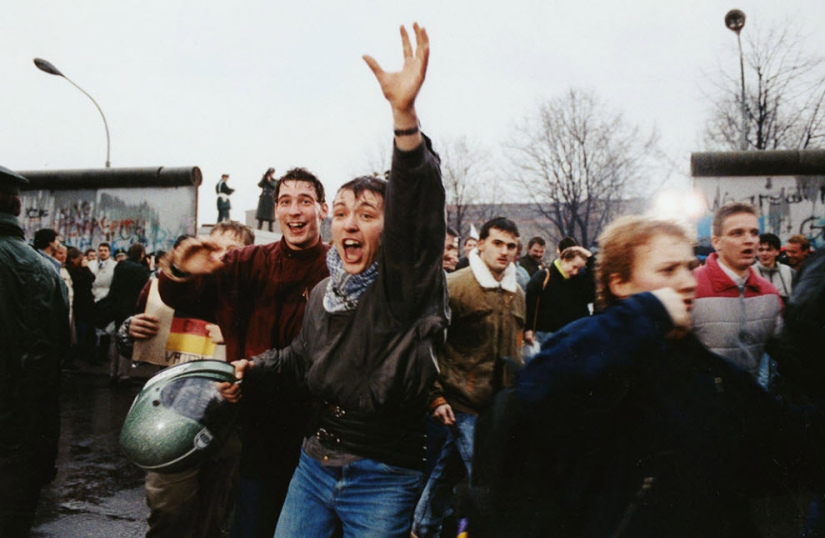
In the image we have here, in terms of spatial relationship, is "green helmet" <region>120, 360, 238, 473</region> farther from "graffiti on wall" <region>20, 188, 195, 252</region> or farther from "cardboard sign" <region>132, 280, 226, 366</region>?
"graffiti on wall" <region>20, 188, 195, 252</region>

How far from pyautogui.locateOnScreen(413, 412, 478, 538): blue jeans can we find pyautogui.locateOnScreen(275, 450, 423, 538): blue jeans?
1979 mm

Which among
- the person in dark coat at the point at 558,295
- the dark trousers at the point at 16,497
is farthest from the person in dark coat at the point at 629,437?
the person in dark coat at the point at 558,295

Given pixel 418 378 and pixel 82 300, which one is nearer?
pixel 418 378

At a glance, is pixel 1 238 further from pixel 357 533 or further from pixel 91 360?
pixel 91 360

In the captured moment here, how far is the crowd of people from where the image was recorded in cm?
149

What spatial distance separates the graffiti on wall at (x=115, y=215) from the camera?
1380 cm

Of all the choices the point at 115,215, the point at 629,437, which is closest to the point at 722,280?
the point at 629,437

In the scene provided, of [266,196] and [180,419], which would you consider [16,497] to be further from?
[266,196]

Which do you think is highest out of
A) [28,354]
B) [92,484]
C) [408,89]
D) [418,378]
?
[408,89]

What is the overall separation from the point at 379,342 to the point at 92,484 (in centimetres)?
432

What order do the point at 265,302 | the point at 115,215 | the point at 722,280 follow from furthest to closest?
the point at 115,215 → the point at 722,280 → the point at 265,302

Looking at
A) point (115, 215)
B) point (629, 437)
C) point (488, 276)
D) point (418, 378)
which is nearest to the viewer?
point (629, 437)

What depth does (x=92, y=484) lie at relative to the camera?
16.7ft

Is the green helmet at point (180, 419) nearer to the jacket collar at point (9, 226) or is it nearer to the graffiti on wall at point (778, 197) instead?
the jacket collar at point (9, 226)
